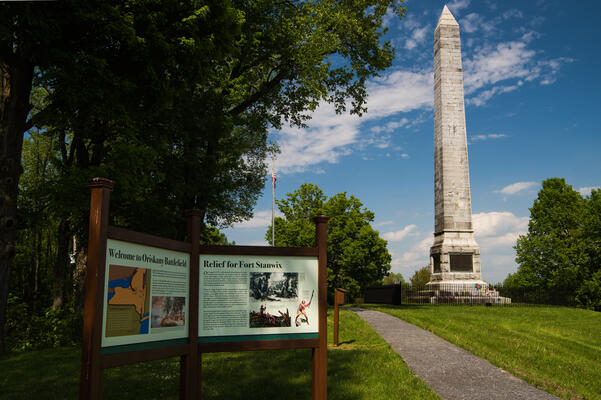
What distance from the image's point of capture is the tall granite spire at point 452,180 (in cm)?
2681

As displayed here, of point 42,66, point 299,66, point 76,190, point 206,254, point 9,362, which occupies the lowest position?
point 9,362

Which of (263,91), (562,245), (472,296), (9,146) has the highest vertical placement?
(263,91)

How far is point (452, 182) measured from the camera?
2711cm

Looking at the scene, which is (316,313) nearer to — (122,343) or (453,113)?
(122,343)

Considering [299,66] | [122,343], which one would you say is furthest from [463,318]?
[122,343]

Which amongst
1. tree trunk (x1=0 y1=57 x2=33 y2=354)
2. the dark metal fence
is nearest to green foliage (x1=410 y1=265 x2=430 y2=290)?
the dark metal fence

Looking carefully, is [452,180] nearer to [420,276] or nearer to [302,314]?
[302,314]

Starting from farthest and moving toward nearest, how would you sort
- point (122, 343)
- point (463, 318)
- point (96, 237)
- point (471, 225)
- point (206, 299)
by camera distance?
1. point (471, 225)
2. point (463, 318)
3. point (206, 299)
4. point (122, 343)
5. point (96, 237)

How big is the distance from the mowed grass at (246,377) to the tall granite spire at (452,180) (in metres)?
17.1

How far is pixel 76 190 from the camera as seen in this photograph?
12.3 m

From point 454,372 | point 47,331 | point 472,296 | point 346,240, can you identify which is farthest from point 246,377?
point 346,240

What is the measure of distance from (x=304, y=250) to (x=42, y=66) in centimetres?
958

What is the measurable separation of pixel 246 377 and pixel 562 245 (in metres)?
36.5

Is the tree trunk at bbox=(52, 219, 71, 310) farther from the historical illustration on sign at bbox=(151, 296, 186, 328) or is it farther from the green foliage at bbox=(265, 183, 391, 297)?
the green foliage at bbox=(265, 183, 391, 297)
